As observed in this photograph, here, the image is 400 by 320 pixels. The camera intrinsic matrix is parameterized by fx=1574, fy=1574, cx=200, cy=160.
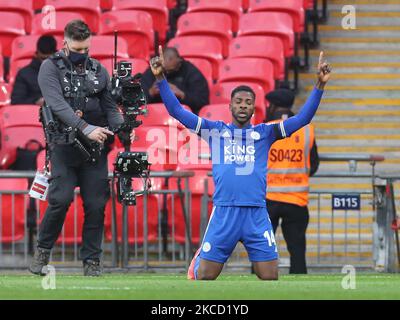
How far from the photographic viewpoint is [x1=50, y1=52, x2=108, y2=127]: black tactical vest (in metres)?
13.7

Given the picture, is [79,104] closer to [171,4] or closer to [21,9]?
[21,9]

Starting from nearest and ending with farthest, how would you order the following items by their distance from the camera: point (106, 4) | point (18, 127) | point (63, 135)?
point (63, 135), point (18, 127), point (106, 4)

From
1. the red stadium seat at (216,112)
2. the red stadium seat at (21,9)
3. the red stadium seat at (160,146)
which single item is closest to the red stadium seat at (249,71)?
the red stadium seat at (216,112)

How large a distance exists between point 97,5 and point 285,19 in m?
2.56

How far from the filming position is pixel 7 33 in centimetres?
2098

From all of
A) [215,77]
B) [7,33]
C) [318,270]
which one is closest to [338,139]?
[215,77]

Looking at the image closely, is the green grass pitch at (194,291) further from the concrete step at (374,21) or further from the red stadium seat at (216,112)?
the concrete step at (374,21)

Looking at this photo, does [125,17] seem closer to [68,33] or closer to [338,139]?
[338,139]

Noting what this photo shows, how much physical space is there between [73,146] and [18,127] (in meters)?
4.83

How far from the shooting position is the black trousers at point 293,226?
52.1 feet

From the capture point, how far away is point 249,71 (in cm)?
1956

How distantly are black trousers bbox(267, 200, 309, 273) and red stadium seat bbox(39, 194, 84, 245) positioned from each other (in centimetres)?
239

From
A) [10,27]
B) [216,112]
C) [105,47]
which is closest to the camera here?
[216,112]

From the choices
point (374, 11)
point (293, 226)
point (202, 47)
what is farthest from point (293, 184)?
point (374, 11)
